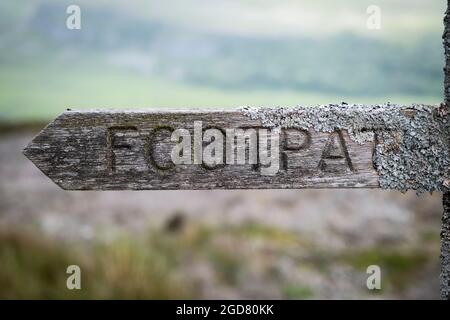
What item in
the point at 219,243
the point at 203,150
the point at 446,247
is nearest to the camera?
the point at 203,150

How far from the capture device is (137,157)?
2754 mm

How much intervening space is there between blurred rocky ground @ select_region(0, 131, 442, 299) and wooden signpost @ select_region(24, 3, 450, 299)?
4.78 meters

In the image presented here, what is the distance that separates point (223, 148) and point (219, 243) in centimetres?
661

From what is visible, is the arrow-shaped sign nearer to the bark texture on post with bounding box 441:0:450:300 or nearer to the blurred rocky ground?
the bark texture on post with bounding box 441:0:450:300

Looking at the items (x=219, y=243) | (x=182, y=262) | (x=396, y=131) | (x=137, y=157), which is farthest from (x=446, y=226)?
(x=219, y=243)

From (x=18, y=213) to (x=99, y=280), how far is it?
154 inches

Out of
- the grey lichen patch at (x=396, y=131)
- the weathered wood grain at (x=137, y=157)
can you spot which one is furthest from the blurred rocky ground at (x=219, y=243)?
the grey lichen patch at (x=396, y=131)

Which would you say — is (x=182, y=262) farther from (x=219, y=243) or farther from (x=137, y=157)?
(x=137, y=157)

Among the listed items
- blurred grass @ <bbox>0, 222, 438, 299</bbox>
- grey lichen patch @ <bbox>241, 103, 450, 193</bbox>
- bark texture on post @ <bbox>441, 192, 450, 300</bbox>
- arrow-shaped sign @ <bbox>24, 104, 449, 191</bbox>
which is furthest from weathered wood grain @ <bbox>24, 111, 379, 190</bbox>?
blurred grass @ <bbox>0, 222, 438, 299</bbox>

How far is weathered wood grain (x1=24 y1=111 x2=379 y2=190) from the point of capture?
2.75m

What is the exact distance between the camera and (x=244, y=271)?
27.4 ft
